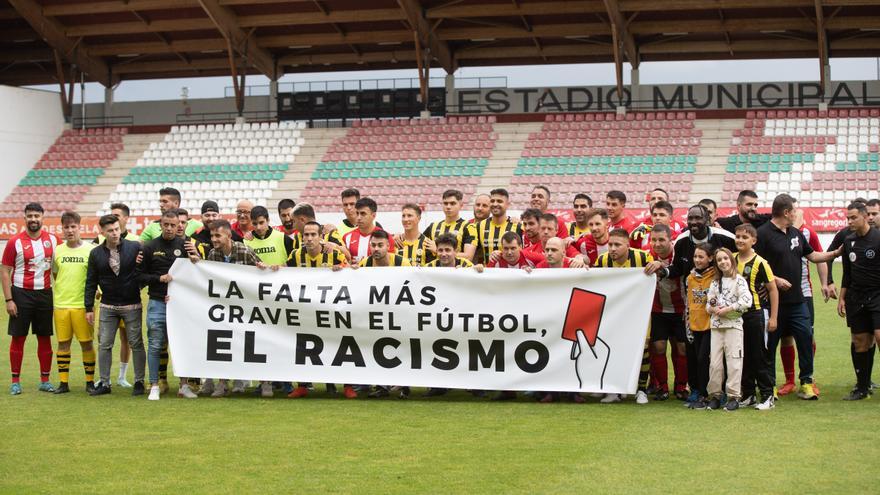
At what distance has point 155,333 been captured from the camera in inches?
374

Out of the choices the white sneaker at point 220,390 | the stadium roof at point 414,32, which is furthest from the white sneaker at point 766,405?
the stadium roof at point 414,32

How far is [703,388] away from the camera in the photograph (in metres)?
8.39

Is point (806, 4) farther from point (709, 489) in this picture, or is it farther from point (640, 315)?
point (709, 489)

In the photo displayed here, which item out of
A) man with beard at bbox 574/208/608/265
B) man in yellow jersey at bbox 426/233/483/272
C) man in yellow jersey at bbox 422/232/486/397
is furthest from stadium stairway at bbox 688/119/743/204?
man in yellow jersey at bbox 426/233/483/272

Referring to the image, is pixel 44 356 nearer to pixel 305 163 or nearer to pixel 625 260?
pixel 625 260

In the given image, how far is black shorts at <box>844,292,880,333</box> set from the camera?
868cm

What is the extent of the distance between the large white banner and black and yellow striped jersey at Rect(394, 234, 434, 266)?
0.45 metres

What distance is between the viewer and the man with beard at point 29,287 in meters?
9.88

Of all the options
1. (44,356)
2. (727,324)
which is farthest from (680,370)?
(44,356)

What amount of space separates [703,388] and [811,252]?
5.73 ft

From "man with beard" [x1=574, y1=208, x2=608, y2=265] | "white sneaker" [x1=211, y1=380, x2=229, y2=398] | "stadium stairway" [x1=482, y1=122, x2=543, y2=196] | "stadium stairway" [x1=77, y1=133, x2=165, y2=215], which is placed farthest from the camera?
"stadium stairway" [x1=77, y1=133, x2=165, y2=215]

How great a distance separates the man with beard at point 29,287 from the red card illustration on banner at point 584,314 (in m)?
5.04

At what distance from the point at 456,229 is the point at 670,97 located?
25.9 m

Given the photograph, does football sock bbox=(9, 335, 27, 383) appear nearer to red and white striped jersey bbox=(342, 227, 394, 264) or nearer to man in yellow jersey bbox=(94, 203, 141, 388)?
man in yellow jersey bbox=(94, 203, 141, 388)
